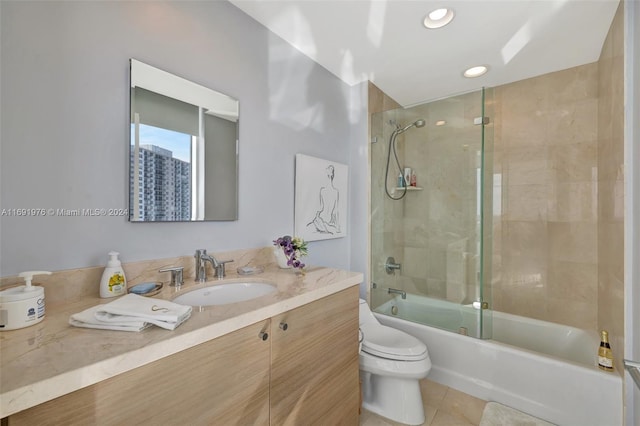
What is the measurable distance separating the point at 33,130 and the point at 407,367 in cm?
200

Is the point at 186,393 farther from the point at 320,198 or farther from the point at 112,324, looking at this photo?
the point at 320,198

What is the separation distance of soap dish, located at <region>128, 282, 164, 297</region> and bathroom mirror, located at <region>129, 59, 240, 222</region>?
27 centimetres

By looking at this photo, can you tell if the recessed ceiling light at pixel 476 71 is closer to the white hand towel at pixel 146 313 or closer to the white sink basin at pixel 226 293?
the white sink basin at pixel 226 293

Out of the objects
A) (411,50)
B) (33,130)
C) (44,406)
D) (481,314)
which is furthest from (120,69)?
(481,314)

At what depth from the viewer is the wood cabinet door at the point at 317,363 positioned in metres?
0.97

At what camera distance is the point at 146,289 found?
3.32 feet

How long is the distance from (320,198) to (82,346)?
5.09ft

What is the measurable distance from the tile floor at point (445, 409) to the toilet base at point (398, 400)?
0.04 metres

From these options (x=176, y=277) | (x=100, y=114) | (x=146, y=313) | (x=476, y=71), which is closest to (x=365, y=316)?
(x=176, y=277)

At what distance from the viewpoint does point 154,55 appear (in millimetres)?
1157

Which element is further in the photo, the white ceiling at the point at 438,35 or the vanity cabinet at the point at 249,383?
the white ceiling at the point at 438,35

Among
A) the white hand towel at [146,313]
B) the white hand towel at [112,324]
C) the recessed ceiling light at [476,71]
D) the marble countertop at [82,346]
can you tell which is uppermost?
the recessed ceiling light at [476,71]

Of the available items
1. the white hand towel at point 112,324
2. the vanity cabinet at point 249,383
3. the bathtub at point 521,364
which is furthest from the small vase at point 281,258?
the bathtub at point 521,364

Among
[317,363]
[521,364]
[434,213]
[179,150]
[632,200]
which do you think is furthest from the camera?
[434,213]
